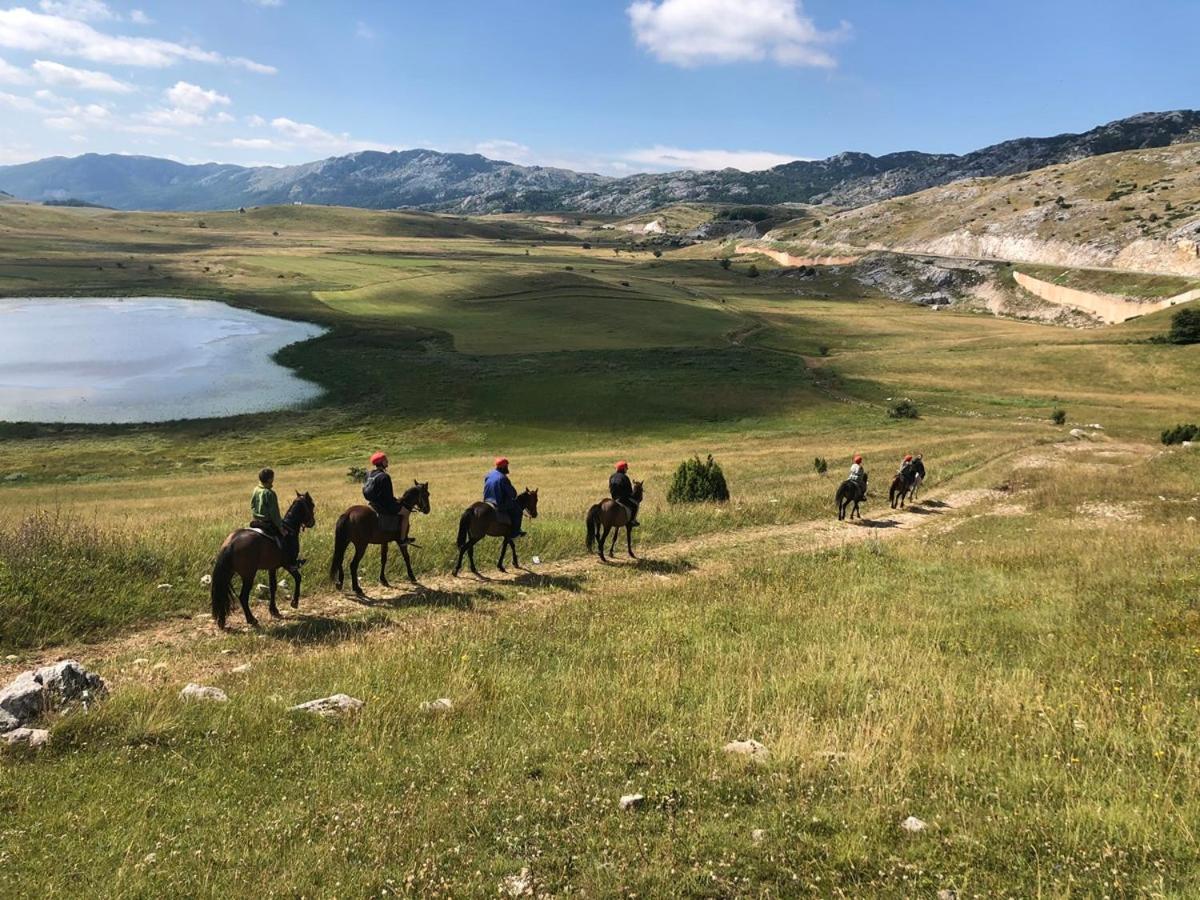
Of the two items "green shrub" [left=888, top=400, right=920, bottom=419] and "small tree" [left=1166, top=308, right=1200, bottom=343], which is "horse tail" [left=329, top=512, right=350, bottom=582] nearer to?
"green shrub" [left=888, top=400, right=920, bottom=419]

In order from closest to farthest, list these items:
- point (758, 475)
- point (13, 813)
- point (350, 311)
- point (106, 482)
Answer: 1. point (13, 813)
2. point (758, 475)
3. point (106, 482)
4. point (350, 311)

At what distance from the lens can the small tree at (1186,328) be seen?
7650 centimetres

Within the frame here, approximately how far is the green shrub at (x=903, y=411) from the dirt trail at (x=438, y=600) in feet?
119

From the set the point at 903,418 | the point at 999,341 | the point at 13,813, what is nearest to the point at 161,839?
the point at 13,813

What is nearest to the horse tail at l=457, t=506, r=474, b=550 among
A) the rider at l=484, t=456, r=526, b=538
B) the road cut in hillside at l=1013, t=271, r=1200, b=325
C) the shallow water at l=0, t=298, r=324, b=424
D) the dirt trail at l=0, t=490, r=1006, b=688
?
the rider at l=484, t=456, r=526, b=538

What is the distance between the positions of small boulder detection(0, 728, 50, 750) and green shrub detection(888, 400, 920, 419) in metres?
66.0

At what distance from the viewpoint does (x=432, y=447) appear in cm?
5981

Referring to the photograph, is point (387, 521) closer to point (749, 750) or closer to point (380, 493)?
point (380, 493)

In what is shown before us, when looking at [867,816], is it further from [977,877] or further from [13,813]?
[13,813]

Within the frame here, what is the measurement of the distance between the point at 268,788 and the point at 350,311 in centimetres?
12132

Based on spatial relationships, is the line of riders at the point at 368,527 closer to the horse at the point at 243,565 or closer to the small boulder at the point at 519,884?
the horse at the point at 243,565

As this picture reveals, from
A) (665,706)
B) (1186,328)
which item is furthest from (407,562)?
(1186,328)

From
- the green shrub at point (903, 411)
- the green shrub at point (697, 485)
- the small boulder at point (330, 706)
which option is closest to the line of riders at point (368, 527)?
the small boulder at point (330, 706)

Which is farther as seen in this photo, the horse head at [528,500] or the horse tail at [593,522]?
the horse tail at [593,522]
